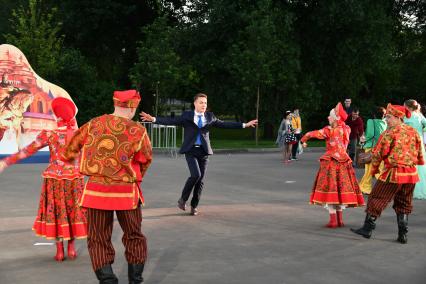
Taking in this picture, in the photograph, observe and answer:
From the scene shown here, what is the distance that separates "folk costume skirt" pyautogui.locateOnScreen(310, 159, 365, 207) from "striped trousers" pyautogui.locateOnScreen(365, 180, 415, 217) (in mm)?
886

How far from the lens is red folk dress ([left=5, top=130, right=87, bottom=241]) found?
273 inches

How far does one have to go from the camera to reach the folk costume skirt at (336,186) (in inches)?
360

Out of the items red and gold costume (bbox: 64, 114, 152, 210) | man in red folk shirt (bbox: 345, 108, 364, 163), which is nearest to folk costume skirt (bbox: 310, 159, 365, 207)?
red and gold costume (bbox: 64, 114, 152, 210)

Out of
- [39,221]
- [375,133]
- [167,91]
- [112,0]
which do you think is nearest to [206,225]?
[39,221]

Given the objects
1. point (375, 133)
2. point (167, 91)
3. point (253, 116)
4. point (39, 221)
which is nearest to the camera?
point (39, 221)

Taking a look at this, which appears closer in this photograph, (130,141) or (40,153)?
(130,141)

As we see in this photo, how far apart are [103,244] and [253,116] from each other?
93.2 ft

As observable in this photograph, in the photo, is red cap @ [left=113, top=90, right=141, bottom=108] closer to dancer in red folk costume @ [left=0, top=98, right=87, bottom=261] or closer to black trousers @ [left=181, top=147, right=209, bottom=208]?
dancer in red folk costume @ [left=0, top=98, right=87, bottom=261]


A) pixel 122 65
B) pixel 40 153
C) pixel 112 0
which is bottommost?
pixel 40 153

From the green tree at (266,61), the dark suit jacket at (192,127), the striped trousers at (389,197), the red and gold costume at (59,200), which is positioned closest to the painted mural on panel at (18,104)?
the dark suit jacket at (192,127)

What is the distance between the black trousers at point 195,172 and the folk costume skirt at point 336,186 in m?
1.99

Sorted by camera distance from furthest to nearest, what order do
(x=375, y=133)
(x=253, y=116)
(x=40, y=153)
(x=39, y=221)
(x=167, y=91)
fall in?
(x=253, y=116) < (x=167, y=91) < (x=40, y=153) < (x=375, y=133) < (x=39, y=221)

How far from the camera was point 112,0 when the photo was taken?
36219mm

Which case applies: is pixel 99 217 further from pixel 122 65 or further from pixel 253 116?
pixel 122 65
